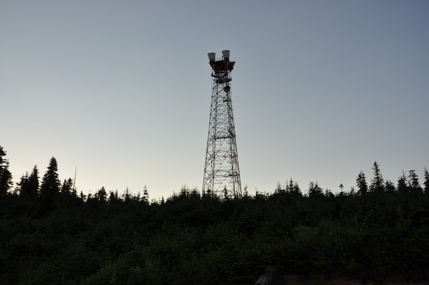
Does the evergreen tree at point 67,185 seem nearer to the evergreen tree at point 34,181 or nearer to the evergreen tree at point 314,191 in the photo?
the evergreen tree at point 34,181

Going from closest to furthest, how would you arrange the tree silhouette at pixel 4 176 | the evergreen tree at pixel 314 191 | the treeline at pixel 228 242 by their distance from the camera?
the treeline at pixel 228 242, the evergreen tree at pixel 314 191, the tree silhouette at pixel 4 176

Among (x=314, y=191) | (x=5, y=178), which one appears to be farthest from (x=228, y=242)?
(x=5, y=178)

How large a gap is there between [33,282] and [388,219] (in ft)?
58.7

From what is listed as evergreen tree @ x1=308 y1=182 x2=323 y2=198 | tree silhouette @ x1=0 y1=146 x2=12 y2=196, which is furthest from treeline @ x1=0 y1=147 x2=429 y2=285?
tree silhouette @ x1=0 y1=146 x2=12 y2=196

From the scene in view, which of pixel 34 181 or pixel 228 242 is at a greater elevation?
pixel 34 181

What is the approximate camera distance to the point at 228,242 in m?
17.7

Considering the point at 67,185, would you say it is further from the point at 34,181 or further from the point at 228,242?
the point at 228,242

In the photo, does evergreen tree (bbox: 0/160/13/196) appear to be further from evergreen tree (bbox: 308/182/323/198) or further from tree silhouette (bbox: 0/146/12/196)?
evergreen tree (bbox: 308/182/323/198)

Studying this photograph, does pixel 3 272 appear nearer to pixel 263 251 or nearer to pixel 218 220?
pixel 218 220

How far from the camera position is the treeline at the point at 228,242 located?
13.5 m

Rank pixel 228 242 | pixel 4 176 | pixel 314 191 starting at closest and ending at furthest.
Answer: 1. pixel 228 242
2. pixel 314 191
3. pixel 4 176

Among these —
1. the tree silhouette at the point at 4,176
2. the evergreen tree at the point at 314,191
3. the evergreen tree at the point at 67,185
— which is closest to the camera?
the evergreen tree at the point at 314,191

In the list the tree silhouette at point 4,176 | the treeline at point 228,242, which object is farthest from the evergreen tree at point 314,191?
the tree silhouette at point 4,176

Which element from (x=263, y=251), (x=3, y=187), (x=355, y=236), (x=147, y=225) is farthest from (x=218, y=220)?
(x=3, y=187)
